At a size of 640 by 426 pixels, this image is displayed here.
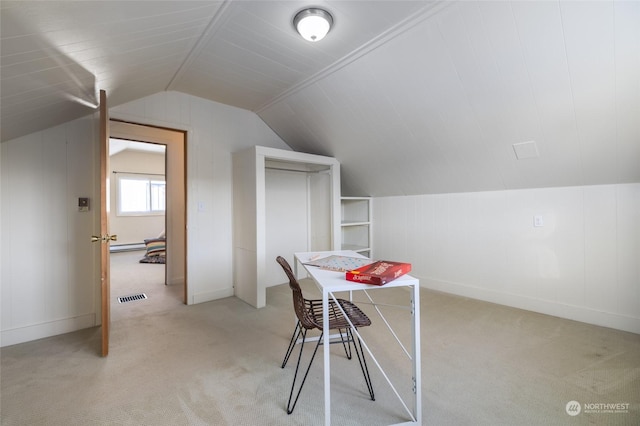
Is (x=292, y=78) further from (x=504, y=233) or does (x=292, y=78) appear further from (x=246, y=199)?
(x=504, y=233)

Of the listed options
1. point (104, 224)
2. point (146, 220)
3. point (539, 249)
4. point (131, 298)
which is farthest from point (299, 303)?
point (146, 220)

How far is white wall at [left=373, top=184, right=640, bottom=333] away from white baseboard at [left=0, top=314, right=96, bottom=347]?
391cm

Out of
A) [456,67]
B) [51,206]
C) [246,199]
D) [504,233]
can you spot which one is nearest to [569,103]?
[456,67]

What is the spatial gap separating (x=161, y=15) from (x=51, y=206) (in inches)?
84.9

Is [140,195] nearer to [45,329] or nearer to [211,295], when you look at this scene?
[211,295]

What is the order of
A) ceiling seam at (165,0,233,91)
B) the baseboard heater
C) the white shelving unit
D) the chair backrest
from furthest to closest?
the baseboard heater, the white shelving unit, ceiling seam at (165,0,233,91), the chair backrest

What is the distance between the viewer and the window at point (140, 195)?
25.2 ft

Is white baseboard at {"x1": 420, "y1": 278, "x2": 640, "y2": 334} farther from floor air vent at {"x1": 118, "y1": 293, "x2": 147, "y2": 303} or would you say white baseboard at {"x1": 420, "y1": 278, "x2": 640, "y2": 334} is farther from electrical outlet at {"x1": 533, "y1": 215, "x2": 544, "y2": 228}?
floor air vent at {"x1": 118, "y1": 293, "x2": 147, "y2": 303}

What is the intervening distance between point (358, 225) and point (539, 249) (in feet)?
8.20

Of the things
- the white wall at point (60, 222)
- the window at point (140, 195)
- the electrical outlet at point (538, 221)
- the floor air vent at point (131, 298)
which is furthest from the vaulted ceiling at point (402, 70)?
the window at point (140, 195)

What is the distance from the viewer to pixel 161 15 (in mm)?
1633

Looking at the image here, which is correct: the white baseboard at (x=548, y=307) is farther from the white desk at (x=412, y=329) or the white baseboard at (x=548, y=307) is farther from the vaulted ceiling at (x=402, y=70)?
the white desk at (x=412, y=329)

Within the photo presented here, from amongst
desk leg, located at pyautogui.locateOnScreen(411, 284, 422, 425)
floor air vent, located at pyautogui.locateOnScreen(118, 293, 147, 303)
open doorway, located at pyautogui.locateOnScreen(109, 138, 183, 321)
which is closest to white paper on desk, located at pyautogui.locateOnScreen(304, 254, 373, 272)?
desk leg, located at pyautogui.locateOnScreen(411, 284, 422, 425)

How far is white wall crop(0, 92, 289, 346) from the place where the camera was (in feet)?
8.06
